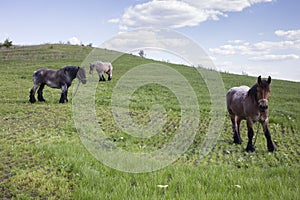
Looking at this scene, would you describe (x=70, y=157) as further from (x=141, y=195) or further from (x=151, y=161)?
(x=141, y=195)

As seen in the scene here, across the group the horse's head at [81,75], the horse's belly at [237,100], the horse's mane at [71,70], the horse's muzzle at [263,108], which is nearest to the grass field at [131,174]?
the horse's belly at [237,100]

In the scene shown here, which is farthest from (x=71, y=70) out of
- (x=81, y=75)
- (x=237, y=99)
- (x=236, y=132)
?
(x=236, y=132)

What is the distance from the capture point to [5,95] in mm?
14836

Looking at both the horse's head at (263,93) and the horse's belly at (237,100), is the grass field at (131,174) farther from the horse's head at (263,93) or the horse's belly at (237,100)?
the horse's head at (263,93)

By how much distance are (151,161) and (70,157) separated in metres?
1.62

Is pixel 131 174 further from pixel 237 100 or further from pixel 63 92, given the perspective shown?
pixel 63 92

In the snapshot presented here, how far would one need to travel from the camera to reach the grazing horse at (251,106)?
21.2 ft

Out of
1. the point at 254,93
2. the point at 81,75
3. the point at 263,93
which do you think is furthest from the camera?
the point at 81,75

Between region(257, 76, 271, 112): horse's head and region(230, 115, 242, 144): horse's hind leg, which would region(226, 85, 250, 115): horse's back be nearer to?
region(230, 115, 242, 144): horse's hind leg

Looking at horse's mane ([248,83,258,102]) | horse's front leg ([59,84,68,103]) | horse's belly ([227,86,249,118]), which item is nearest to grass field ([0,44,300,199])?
horse's belly ([227,86,249,118])

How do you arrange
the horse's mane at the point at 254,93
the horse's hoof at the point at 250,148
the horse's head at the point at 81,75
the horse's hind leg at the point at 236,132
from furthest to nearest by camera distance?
the horse's head at the point at 81,75 → the horse's hind leg at the point at 236,132 → the horse's hoof at the point at 250,148 → the horse's mane at the point at 254,93

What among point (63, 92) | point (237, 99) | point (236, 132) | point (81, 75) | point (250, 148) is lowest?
point (250, 148)

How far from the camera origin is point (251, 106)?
22.9ft

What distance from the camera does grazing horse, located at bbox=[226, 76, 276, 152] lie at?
6449 mm
